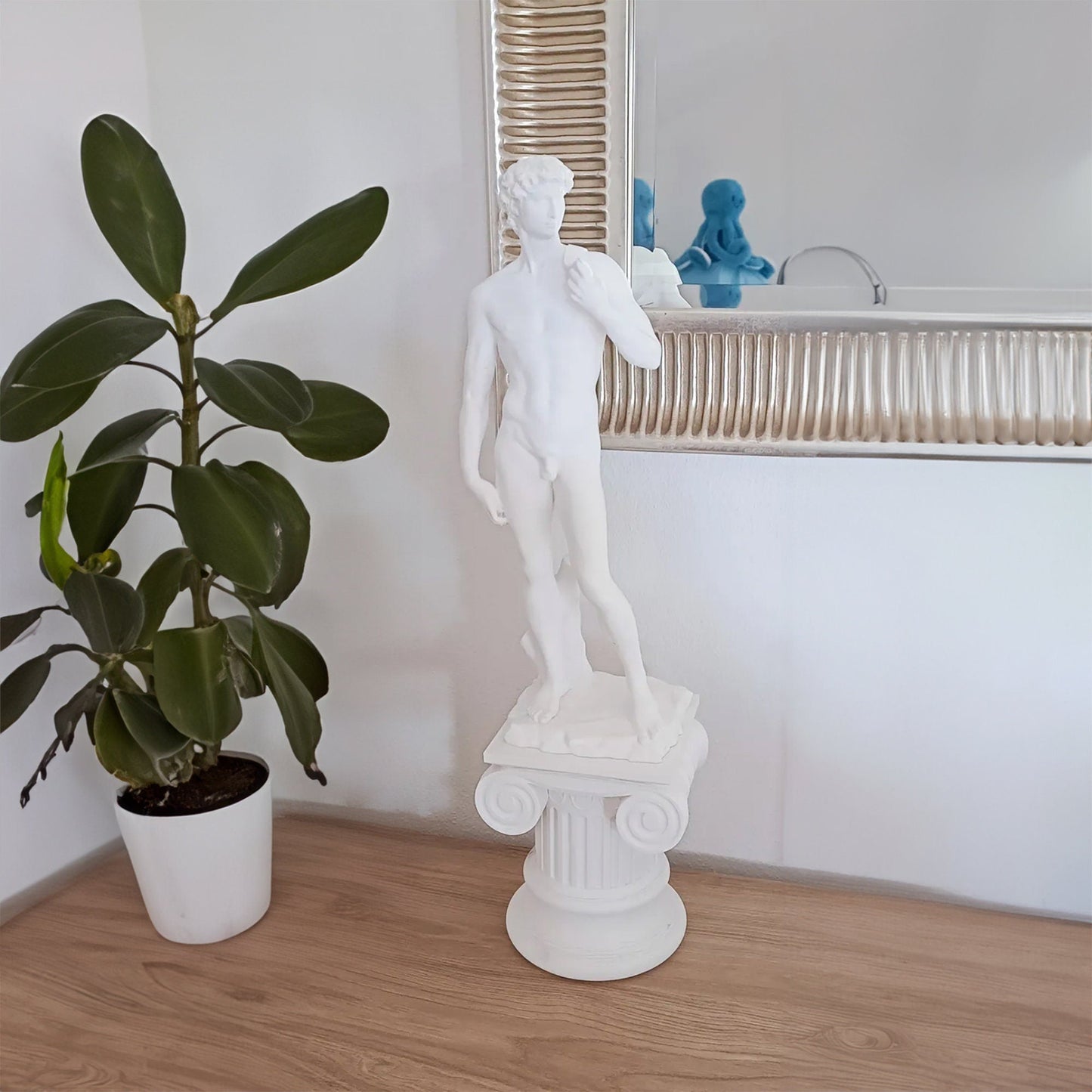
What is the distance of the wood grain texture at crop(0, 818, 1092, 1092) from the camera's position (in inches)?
40.1

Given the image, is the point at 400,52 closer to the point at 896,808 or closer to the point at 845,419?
the point at 845,419

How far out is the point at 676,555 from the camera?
4.38ft

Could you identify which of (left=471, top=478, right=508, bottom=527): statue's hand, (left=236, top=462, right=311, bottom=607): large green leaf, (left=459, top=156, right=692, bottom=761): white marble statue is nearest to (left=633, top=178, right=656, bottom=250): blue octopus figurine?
(left=459, top=156, right=692, bottom=761): white marble statue

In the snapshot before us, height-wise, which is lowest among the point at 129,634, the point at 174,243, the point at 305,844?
the point at 305,844

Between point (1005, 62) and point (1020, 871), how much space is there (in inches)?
38.2

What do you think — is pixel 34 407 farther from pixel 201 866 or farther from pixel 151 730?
pixel 201 866

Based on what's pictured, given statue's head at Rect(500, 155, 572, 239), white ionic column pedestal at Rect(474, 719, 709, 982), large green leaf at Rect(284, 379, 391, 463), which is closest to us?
statue's head at Rect(500, 155, 572, 239)

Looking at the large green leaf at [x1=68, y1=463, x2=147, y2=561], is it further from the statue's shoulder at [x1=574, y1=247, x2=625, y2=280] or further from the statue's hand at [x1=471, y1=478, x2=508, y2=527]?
the statue's shoulder at [x1=574, y1=247, x2=625, y2=280]

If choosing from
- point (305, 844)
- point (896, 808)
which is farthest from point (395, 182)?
point (896, 808)

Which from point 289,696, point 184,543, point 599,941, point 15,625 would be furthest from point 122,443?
point 599,941

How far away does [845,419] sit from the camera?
1213mm

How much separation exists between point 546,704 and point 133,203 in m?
0.73

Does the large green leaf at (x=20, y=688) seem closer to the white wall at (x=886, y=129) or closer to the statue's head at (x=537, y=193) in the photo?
the statue's head at (x=537, y=193)

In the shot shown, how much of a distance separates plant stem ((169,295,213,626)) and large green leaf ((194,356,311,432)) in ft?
0.29
